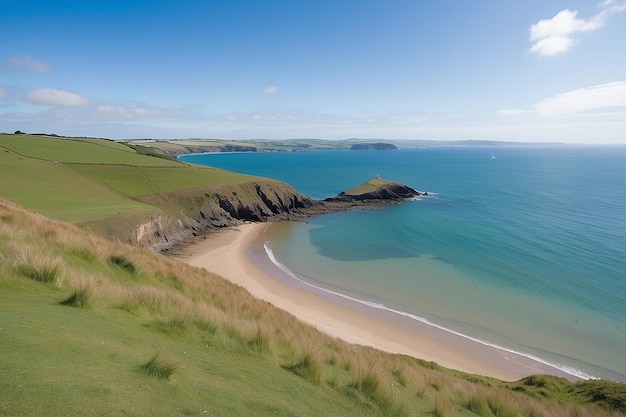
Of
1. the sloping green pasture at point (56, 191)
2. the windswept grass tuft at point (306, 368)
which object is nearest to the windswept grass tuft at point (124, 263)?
the windswept grass tuft at point (306, 368)

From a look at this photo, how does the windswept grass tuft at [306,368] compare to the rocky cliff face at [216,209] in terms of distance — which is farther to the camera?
the rocky cliff face at [216,209]

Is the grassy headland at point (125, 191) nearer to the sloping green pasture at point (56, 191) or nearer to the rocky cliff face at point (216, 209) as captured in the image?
the sloping green pasture at point (56, 191)

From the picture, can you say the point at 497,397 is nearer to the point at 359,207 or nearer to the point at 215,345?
the point at 215,345

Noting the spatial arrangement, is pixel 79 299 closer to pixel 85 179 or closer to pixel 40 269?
pixel 40 269

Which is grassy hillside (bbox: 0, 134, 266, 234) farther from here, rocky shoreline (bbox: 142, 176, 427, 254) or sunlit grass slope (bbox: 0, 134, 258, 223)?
rocky shoreline (bbox: 142, 176, 427, 254)

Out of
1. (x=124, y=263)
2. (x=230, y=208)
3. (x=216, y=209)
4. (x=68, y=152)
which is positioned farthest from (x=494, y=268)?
(x=68, y=152)

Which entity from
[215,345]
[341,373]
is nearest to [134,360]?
[215,345]

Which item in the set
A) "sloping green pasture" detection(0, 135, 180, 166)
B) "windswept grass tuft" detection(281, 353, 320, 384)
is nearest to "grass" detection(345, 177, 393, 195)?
"sloping green pasture" detection(0, 135, 180, 166)
